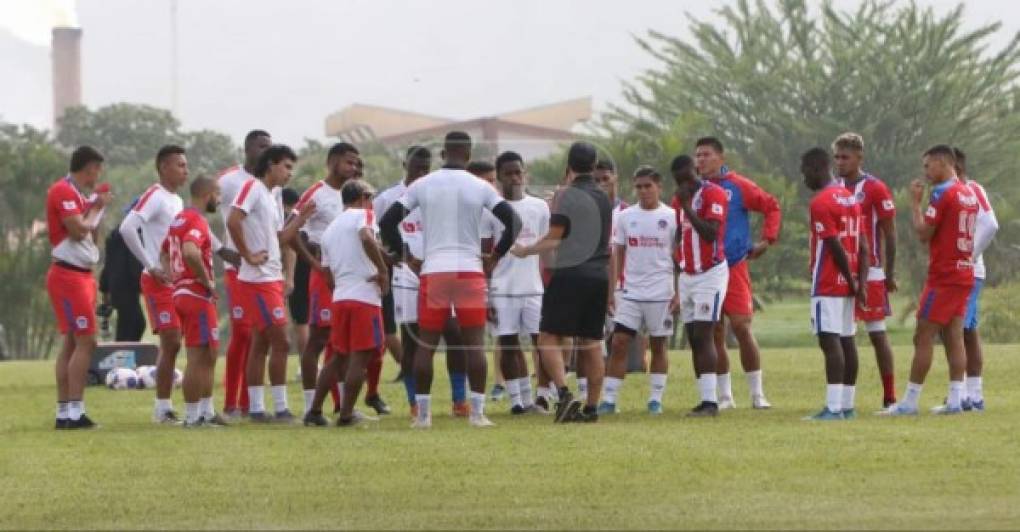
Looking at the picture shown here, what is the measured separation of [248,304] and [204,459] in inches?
132

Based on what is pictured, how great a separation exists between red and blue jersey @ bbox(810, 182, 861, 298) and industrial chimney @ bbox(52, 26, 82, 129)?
372 feet

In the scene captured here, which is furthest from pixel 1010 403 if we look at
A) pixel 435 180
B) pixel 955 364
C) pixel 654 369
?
pixel 435 180

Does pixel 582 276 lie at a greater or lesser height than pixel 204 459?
greater

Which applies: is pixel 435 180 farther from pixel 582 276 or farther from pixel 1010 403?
pixel 1010 403

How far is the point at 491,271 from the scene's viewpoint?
17453mm

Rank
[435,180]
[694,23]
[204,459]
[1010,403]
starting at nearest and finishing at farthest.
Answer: [204,459]
[435,180]
[1010,403]
[694,23]

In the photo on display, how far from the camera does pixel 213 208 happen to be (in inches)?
703

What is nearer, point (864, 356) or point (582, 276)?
point (582, 276)

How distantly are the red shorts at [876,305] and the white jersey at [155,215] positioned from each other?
578cm

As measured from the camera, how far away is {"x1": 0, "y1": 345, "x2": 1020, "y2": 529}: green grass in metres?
11.1

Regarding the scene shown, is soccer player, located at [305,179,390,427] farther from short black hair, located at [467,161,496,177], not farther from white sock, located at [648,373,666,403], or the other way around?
white sock, located at [648,373,666,403]

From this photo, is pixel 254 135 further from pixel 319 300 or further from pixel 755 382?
pixel 755 382

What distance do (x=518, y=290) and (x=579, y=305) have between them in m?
2.04

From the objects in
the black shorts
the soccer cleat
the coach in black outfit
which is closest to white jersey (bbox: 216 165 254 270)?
the soccer cleat
